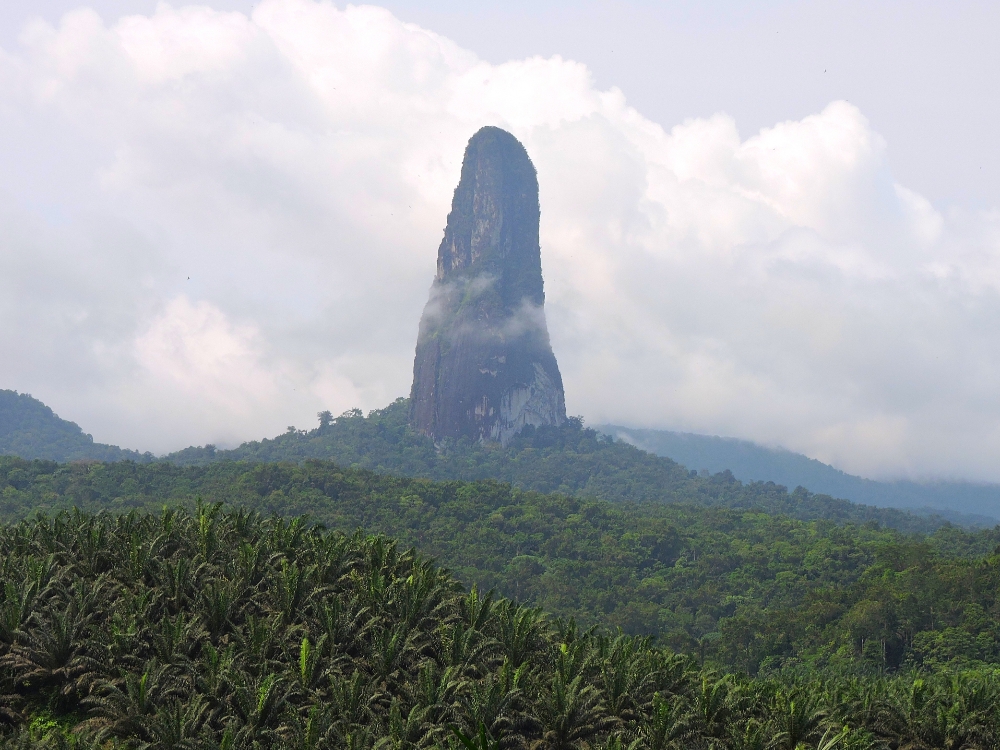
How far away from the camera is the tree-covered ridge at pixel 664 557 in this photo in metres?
73.5

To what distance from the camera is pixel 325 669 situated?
35.0m

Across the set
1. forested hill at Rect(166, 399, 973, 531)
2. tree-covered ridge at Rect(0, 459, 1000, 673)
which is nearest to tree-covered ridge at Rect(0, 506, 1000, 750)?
tree-covered ridge at Rect(0, 459, 1000, 673)

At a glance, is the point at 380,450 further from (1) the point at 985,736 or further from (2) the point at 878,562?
(1) the point at 985,736

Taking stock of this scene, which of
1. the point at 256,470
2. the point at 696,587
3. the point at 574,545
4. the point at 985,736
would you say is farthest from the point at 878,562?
the point at 256,470

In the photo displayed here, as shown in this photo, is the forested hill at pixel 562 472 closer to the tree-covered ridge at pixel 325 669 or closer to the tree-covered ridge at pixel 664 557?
the tree-covered ridge at pixel 664 557

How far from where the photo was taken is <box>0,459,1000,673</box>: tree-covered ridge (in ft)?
241

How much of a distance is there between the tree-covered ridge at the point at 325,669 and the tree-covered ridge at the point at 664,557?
30.6 meters

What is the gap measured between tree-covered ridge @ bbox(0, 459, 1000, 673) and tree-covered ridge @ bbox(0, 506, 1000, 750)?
30588 mm

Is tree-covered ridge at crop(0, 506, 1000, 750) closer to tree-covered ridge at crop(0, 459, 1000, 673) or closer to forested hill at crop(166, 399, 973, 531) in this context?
tree-covered ridge at crop(0, 459, 1000, 673)

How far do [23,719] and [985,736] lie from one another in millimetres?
35924

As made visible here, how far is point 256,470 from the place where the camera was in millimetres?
121938

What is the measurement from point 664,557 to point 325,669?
83379 mm

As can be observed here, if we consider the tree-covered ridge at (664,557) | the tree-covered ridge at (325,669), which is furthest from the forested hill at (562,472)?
the tree-covered ridge at (325,669)

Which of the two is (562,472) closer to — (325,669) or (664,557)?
(664,557)
